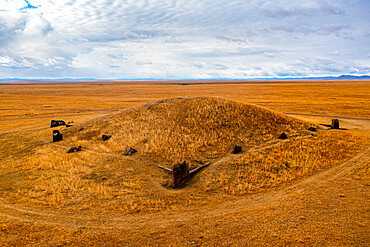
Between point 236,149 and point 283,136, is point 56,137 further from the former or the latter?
point 283,136

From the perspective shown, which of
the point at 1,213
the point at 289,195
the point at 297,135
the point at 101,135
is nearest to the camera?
the point at 1,213

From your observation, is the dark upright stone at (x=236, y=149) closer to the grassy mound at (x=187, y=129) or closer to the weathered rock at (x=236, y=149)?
the weathered rock at (x=236, y=149)

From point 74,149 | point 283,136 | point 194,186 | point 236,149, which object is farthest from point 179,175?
point 283,136

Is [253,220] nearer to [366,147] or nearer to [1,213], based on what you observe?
[1,213]

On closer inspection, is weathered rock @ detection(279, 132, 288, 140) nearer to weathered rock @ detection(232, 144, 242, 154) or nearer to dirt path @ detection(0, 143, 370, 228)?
weathered rock @ detection(232, 144, 242, 154)

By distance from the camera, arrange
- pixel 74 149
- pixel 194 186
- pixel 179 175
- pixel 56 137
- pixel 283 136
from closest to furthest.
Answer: pixel 194 186, pixel 179 175, pixel 74 149, pixel 283 136, pixel 56 137

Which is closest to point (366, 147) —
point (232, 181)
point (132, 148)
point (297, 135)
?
point (297, 135)

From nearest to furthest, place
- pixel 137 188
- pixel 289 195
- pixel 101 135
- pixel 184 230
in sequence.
→ pixel 184 230 → pixel 289 195 → pixel 137 188 → pixel 101 135

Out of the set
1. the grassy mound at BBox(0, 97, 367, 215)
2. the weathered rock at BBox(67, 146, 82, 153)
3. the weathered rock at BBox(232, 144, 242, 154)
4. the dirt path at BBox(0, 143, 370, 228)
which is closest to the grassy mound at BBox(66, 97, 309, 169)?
the grassy mound at BBox(0, 97, 367, 215)
